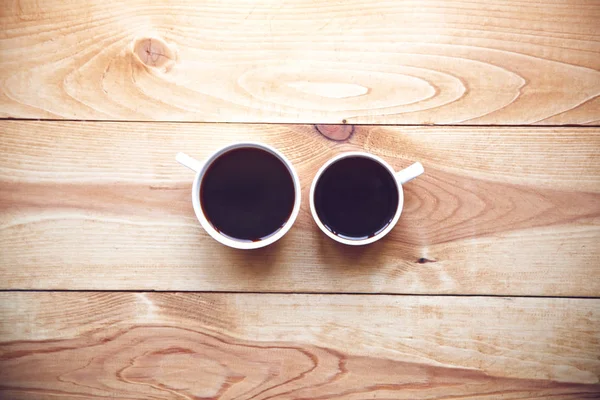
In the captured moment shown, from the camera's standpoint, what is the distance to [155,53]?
1.62 ft

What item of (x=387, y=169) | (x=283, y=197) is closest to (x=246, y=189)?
(x=283, y=197)

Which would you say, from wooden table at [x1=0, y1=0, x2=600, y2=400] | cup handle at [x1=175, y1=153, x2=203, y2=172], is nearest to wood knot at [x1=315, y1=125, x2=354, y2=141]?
wooden table at [x1=0, y1=0, x2=600, y2=400]

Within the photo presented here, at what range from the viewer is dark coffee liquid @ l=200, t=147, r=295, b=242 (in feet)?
1.48

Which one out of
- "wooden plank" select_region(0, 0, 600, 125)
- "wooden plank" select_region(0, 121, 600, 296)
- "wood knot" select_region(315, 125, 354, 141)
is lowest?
"wooden plank" select_region(0, 121, 600, 296)

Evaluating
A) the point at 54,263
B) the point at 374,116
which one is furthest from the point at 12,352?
the point at 374,116

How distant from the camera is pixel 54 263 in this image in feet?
1.65

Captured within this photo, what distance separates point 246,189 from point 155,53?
0.22m

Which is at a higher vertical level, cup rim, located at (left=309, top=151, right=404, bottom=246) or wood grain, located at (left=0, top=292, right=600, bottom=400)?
cup rim, located at (left=309, top=151, right=404, bottom=246)

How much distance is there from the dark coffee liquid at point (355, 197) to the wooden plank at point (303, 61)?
0.08 meters

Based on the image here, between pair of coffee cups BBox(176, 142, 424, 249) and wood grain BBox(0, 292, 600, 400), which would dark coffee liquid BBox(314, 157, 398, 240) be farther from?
wood grain BBox(0, 292, 600, 400)

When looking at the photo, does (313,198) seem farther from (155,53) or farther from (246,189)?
(155,53)

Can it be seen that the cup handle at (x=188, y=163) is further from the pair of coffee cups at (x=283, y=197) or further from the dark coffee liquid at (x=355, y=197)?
the dark coffee liquid at (x=355, y=197)

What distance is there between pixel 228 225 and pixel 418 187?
0.81ft

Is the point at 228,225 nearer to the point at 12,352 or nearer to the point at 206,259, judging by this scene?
the point at 206,259
